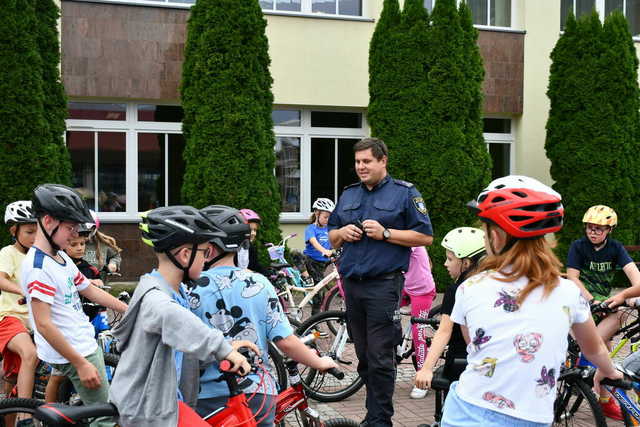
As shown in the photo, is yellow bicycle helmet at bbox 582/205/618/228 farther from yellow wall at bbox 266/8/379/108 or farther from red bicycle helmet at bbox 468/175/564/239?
yellow wall at bbox 266/8/379/108

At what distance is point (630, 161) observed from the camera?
14.2 meters

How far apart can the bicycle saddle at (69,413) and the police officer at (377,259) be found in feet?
8.04

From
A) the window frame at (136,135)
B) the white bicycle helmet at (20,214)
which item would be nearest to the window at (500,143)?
the window frame at (136,135)

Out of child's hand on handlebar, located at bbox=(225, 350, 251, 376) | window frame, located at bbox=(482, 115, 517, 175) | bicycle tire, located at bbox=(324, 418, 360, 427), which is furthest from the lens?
window frame, located at bbox=(482, 115, 517, 175)

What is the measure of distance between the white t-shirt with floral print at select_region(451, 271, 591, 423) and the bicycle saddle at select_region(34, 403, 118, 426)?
4.76 ft

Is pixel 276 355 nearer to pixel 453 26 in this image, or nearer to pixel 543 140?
pixel 453 26

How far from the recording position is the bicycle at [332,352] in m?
6.45

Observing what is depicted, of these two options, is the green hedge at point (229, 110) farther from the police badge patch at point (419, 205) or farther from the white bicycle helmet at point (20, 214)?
the police badge patch at point (419, 205)

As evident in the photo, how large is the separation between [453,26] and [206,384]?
36.9 feet

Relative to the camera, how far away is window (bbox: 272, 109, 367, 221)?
48.0 feet

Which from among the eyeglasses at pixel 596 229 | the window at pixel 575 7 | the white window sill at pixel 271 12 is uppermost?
the window at pixel 575 7

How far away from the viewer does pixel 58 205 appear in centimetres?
378

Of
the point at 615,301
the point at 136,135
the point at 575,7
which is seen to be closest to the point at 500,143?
the point at 575,7

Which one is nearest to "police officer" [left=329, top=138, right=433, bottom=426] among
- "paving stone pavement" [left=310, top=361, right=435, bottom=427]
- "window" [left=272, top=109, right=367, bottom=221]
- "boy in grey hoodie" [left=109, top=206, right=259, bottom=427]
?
"paving stone pavement" [left=310, top=361, right=435, bottom=427]
